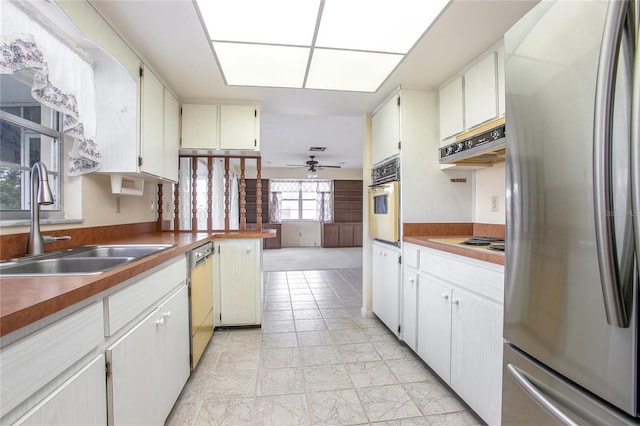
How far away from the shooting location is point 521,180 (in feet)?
2.91

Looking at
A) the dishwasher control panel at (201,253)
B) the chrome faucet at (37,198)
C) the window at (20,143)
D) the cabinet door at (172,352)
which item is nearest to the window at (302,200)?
the dishwasher control panel at (201,253)

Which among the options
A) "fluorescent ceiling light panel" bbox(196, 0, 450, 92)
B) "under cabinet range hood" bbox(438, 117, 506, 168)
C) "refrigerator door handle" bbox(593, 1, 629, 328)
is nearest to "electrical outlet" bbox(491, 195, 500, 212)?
"under cabinet range hood" bbox(438, 117, 506, 168)

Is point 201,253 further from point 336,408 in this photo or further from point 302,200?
point 302,200

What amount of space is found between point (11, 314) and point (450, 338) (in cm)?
186

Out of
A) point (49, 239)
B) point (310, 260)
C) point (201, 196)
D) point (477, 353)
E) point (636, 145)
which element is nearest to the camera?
point (636, 145)

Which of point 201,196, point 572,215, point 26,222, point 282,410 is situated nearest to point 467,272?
point 572,215

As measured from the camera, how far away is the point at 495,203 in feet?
6.98

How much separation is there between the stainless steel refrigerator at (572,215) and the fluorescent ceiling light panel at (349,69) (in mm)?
1114

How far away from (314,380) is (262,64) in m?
2.22

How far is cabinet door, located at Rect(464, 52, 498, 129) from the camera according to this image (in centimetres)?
173

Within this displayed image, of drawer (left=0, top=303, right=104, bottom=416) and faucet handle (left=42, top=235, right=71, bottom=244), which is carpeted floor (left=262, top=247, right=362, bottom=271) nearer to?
faucet handle (left=42, top=235, right=71, bottom=244)

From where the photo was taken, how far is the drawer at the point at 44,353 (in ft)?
1.85

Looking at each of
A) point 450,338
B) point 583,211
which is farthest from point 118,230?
point 583,211

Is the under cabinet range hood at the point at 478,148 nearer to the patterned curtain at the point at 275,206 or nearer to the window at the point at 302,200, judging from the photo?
the window at the point at 302,200
